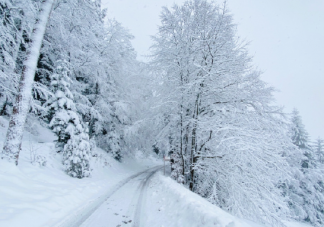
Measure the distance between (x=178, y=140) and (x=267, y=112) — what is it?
16.4 feet

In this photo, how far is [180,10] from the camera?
29.8 ft

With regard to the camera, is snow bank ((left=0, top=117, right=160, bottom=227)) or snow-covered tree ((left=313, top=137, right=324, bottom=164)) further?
snow-covered tree ((left=313, top=137, right=324, bottom=164))

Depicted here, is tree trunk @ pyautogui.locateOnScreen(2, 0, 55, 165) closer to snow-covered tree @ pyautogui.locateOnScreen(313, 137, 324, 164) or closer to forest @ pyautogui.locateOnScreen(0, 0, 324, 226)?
forest @ pyautogui.locateOnScreen(0, 0, 324, 226)

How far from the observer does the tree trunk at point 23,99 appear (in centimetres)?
578

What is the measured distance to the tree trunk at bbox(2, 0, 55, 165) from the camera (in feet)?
19.0

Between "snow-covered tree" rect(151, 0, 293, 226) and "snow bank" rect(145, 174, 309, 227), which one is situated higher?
"snow-covered tree" rect(151, 0, 293, 226)

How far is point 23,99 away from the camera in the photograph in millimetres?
5992

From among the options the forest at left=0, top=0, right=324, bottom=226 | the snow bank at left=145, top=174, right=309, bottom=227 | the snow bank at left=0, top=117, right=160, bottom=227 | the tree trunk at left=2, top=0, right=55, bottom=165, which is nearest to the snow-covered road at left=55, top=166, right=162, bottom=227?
the snow bank at left=0, top=117, right=160, bottom=227

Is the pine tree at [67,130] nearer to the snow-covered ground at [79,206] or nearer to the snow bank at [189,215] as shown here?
the snow-covered ground at [79,206]

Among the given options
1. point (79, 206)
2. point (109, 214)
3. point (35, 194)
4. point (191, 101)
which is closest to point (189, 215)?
point (109, 214)

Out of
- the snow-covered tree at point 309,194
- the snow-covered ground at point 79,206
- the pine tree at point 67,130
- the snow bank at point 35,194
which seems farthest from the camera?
the snow-covered tree at point 309,194

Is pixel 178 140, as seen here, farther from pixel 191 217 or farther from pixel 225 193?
pixel 191 217

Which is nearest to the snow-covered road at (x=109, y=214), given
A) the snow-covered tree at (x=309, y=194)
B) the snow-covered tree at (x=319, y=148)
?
the snow-covered tree at (x=309, y=194)

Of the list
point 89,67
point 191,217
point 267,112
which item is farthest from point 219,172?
point 89,67
